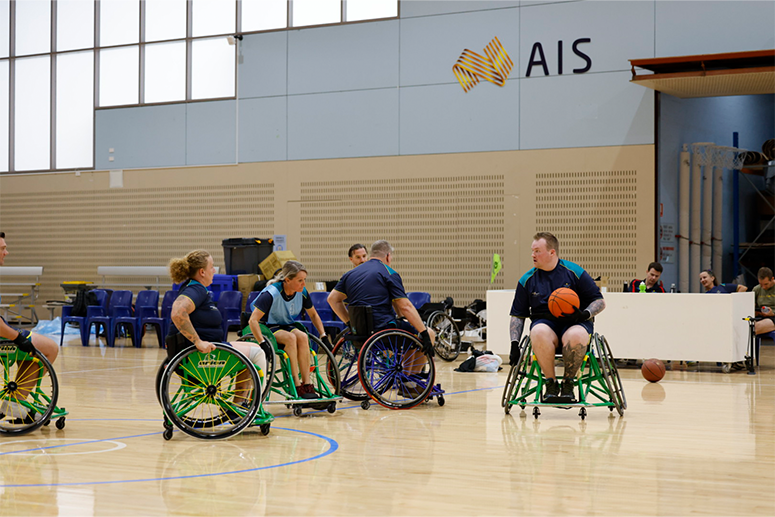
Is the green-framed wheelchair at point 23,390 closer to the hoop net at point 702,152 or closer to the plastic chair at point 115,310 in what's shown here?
the plastic chair at point 115,310

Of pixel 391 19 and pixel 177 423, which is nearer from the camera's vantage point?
pixel 177 423

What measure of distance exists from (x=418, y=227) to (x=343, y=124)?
2.26 metres

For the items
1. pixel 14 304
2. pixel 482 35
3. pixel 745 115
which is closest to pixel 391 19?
pixel 482 35

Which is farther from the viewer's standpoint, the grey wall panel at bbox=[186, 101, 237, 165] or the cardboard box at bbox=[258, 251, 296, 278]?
the grey wall panel at bbox=[186, 101, 237, 165]

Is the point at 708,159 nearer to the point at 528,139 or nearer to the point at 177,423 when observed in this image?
the point at 528,139

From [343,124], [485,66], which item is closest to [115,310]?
[343,124]

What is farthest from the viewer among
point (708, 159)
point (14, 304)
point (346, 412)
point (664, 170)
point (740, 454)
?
point (14, 304)

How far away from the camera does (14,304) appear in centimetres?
1622

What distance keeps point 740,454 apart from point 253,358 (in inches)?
114

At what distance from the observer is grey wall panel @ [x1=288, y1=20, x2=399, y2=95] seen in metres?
14.3

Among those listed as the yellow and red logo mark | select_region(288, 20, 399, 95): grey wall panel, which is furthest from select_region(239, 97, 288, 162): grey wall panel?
the yellow and red logo mark

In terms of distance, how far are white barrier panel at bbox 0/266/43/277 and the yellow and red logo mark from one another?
29.2ft

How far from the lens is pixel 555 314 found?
5.75 meters

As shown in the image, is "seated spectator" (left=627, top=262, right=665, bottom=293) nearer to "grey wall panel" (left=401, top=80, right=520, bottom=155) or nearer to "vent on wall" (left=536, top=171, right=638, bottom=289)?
"vent on wall" (left=536, top=171, right=638, bottom=289)
